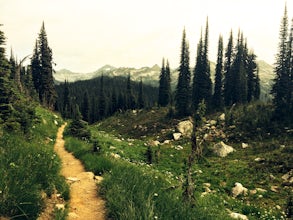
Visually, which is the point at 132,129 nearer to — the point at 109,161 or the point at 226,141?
the point at 226,141

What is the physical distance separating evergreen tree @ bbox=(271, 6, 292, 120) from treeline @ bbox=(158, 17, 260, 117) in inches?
427

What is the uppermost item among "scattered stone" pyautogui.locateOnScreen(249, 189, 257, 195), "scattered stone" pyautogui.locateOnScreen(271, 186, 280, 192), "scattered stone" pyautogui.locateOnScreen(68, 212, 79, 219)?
"scattered stone" pyautogui.locateOnScreen(68, 212, 79, 219)

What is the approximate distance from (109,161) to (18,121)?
6.06 m

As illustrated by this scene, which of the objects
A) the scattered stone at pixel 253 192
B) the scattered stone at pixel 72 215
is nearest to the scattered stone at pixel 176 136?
the scattered stone at pixel 253 192

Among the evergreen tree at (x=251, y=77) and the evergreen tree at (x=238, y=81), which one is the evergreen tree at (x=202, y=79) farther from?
the evergreen tree at (x=251, y=77)

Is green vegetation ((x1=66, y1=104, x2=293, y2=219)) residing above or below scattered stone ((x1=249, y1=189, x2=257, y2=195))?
above

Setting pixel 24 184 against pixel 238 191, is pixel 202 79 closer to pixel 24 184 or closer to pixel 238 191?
pixel 238 191

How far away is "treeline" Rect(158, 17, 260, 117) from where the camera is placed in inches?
2379

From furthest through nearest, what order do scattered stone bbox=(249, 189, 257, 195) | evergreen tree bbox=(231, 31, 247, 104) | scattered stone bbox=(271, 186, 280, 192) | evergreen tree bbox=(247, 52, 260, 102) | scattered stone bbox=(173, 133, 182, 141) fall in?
evergreen tree bbox=(247, 52, 260, 102) → evergreen tree bbox=(231, 31, 247, 104) → scattered stone bbox=(173, 133, 182, 141) → scattered stone bbox=(271, 186, 280, 192) → scattered stone bbox=(249, 189, 257, 195)

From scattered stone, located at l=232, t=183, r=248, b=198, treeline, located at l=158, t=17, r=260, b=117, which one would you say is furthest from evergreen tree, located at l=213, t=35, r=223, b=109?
scattered stone, located at l=232, t=183, r=248, b=198

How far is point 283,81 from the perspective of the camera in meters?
48.6

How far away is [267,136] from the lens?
119ft

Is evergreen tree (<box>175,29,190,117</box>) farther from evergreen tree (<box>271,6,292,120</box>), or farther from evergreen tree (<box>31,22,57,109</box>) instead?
evergreen tree (<box>31,22,57,109</box>)

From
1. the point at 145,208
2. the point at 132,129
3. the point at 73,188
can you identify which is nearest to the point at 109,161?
the point at 73,188
